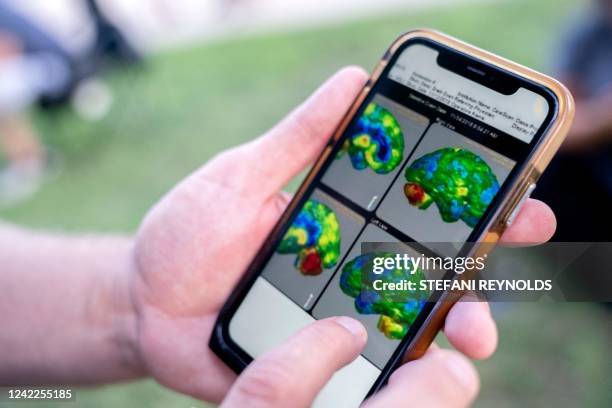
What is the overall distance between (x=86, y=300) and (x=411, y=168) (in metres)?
0.55

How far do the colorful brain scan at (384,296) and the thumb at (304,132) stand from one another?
18cm

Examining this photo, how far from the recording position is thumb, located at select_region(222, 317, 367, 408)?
0.50 metres

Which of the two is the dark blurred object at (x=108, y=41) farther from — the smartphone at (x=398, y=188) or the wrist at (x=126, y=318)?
the smartphone at (x=398, y=188)

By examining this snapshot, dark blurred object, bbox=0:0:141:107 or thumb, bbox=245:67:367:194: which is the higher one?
thumb, bbox=245:67:367:194

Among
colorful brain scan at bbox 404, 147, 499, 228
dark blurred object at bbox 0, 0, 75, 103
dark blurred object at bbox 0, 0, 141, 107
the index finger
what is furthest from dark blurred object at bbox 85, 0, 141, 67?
the index finger

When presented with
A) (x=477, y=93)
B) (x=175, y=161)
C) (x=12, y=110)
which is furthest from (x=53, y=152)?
(x=477, y=93)

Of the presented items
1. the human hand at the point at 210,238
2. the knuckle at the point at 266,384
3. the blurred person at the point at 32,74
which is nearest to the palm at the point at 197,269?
the human hand at the point at 210,238

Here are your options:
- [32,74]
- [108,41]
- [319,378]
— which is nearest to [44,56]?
[32,74]

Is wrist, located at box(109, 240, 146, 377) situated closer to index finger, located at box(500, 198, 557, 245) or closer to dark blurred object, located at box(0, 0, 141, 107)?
index finger, located at box(500, 198, 557, 245)

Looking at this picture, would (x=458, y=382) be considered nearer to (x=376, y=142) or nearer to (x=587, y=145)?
(x=376, y=142)

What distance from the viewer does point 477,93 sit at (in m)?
0.67

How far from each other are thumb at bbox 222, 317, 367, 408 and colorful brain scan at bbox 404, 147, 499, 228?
0.20m

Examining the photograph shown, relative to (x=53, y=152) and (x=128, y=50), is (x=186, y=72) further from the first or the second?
(x=53, y=152)

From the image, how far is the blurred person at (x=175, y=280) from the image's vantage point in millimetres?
755
